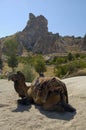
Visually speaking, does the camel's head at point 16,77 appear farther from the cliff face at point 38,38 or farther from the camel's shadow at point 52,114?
the cliff face at point 38,38

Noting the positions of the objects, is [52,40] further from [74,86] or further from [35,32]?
[74,86]

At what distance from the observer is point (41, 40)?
167m

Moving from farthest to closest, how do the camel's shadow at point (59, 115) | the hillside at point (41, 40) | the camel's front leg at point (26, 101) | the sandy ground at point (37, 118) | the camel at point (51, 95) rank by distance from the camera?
the hillside at point (41, 40)
the camel's front leg at point (26, 101)
the camel at point (51, 95)
the camel's shadow at point (59, 115)
the sandy ground at point (37, 118)

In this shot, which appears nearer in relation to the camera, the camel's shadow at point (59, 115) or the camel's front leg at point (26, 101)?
the camel's shadow at point (59, 115)

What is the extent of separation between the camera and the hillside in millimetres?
160875

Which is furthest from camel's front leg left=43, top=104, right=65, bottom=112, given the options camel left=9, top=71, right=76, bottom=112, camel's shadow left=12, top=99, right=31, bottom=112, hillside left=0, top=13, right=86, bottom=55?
hillside left=0, top=13, right=86, bottom=55

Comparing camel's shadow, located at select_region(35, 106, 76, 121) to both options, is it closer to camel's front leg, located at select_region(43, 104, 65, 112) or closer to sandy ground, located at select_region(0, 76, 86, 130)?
sandy ground, located at select_region(0, 76, 86, 130)

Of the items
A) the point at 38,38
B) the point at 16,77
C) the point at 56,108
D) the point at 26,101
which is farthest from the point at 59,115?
the point at 38,38

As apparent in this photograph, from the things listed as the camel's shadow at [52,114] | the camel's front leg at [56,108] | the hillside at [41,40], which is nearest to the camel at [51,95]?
the camel's front leg at [56,108]

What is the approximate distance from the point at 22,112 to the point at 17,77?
7.03 feet

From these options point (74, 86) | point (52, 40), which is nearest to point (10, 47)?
point (52, 40)

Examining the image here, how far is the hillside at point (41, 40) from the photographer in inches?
6334

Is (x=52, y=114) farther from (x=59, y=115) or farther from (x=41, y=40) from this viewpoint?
(x=41, y=40)

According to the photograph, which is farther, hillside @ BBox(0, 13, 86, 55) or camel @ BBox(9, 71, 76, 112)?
hillside @ BBox(0, 13, 86, 55)
